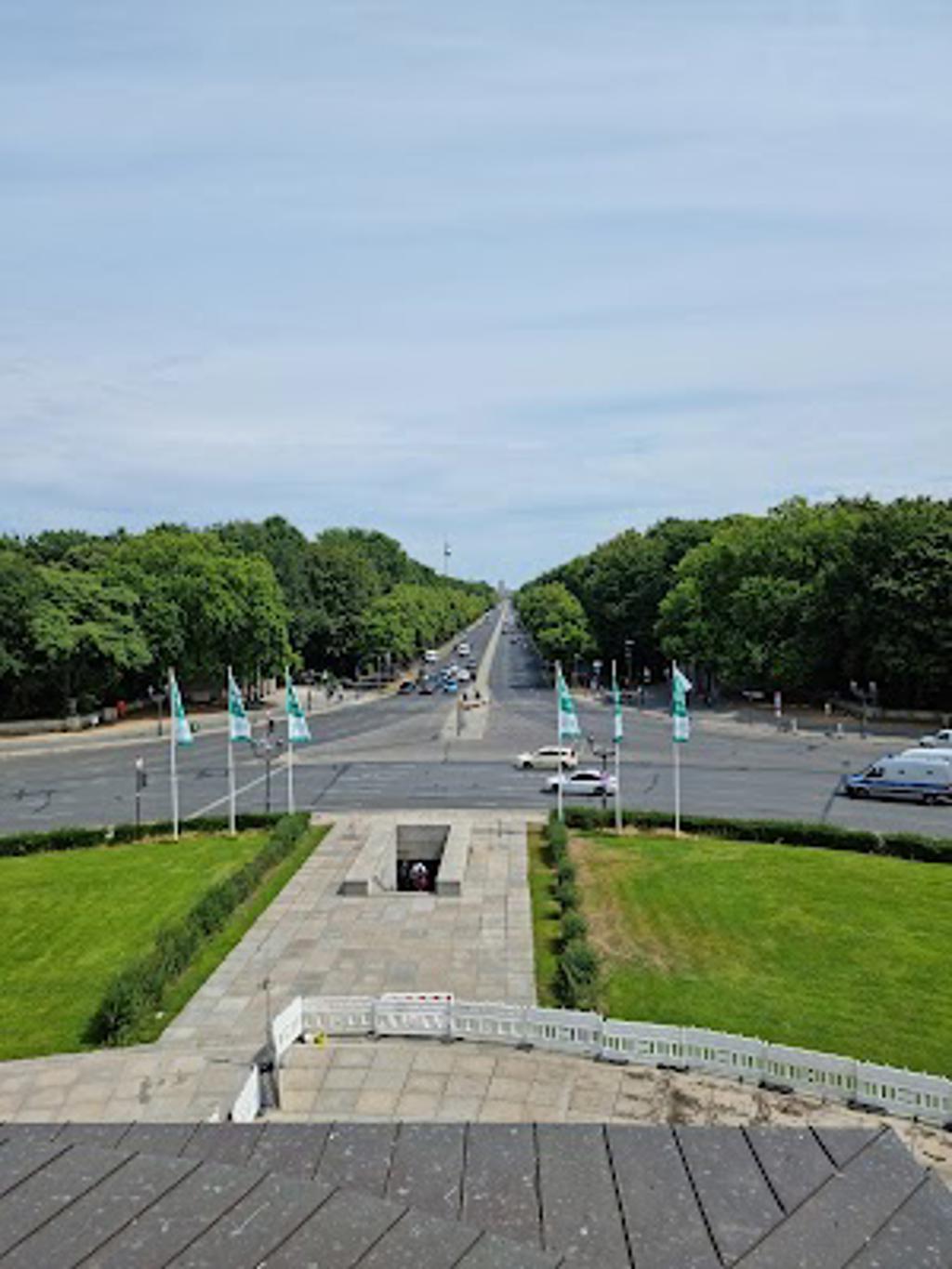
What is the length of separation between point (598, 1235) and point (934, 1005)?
18587 mm

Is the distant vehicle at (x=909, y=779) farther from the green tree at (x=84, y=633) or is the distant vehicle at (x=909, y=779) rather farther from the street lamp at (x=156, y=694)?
the street lamp at (x=156, y=694)

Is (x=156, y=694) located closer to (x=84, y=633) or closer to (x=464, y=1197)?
(x=84, y=633)

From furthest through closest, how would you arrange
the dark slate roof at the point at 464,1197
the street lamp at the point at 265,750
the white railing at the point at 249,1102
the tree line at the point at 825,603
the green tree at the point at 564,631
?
the green tree at the point at 564,631, the tree line at the point at 825,603, the street lamp at the point at 265,750, the white railing at the point at 249,1102, the dark slate roof at the point at 464,1197

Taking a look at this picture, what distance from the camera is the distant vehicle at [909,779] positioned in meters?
46.5

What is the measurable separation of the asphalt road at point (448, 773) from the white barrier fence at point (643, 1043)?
24152 millimetres

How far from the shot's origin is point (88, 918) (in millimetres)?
31953

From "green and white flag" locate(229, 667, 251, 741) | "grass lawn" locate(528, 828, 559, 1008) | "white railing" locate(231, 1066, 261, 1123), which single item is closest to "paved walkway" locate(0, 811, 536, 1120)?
"grass lawn" locate(528, 828, 559, 1008)

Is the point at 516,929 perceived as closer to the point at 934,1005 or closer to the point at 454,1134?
the point at 934,1005

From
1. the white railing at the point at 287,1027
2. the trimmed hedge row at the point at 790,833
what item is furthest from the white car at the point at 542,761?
the white railing at the point at 287,1027

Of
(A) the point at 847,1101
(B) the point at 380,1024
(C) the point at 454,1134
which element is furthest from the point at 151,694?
(C) the point at 454,1134

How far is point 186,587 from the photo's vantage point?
81.2m

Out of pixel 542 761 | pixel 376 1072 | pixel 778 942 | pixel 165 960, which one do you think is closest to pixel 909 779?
pixel 542 761

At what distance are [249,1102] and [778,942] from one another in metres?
16.0

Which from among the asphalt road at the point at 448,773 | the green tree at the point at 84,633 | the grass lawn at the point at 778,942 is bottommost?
the grass lawn at the point at 778,942
